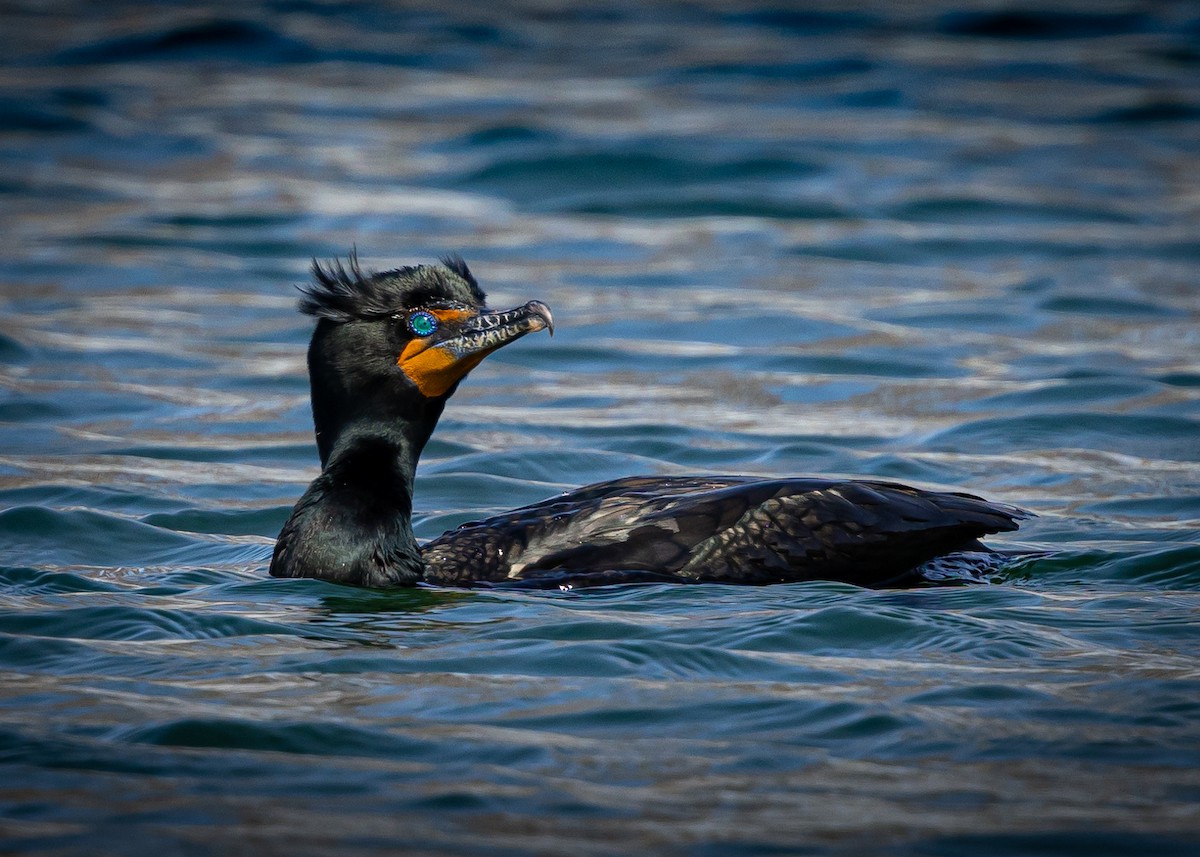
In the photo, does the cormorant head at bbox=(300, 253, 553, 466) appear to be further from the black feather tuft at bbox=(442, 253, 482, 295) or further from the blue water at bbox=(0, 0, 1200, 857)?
the blue water at bbox=(0, 0, 1200, 857)

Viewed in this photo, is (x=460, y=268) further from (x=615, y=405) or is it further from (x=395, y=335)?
(x=615, y=405)

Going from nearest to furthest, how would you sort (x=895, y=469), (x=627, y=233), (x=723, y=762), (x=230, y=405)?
1. (x=723, y=762)
2. (x=895, y=469)
3. (x=230, y=405)
4. (x=627, y=233)

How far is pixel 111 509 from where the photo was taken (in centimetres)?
834

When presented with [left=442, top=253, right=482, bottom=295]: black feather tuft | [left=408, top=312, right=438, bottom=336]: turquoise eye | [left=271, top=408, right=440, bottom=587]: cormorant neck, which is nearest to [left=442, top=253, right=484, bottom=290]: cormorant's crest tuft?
[left=442, top=253, right=482, bottom=295]: black feather tuft

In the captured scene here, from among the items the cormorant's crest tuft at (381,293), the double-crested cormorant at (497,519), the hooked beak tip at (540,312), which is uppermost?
the cormorant's crest tuft at (381,293)

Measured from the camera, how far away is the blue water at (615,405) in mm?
4594

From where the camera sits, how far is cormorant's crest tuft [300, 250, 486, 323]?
6.57 meters

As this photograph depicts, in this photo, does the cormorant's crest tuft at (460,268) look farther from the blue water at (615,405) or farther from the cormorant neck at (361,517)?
the blue water at (615,405)

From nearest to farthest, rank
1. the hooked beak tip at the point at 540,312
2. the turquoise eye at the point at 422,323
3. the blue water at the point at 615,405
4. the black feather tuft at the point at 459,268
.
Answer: the blue water at the point at 615,405 → the hooked beak tip at the point at 540,312 → the turquoise eye at the point at 422,323 → the black feather tuft at the point at 459,268

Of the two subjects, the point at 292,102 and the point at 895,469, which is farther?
the point at 292,102

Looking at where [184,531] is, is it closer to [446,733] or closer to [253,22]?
[446,733]

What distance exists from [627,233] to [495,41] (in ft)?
27.4

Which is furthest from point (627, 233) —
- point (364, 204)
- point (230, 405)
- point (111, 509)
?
point (111, 509)

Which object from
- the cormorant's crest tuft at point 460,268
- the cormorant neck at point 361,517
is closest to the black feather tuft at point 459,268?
the cormorant's crest tuft at point 460,268
